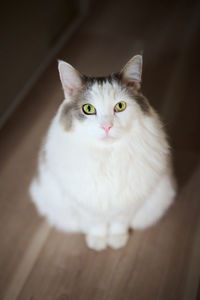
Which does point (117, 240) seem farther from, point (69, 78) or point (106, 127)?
point (69, 78)

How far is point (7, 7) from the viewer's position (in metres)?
1.83

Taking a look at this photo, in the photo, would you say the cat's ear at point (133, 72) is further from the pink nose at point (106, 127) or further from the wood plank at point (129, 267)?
the wood plank at point (129, 267)

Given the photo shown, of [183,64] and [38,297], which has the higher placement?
[183,64]

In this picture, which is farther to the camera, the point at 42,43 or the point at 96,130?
the point at 42,43

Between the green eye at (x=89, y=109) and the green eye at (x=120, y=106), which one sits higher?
the green eye at (x=120, y=106)

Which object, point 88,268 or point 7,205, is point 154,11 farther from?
point 88,268

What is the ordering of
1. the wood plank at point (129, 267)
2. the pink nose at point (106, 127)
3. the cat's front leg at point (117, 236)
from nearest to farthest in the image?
the pink nose at point (106, 127) < the wood plank at point (129, 267) < the cat's front leg at point (117, 236)

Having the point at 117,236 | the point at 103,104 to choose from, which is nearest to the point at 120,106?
the point at 103,104

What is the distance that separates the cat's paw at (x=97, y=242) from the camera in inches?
56.1

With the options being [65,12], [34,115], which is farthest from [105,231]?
[65,12]

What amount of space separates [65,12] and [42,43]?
1.33ft

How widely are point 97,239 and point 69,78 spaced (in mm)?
764

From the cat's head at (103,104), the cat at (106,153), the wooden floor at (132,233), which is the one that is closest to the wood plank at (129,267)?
the wooden floor at (132,233)

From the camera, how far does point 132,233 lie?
58.9 inches
